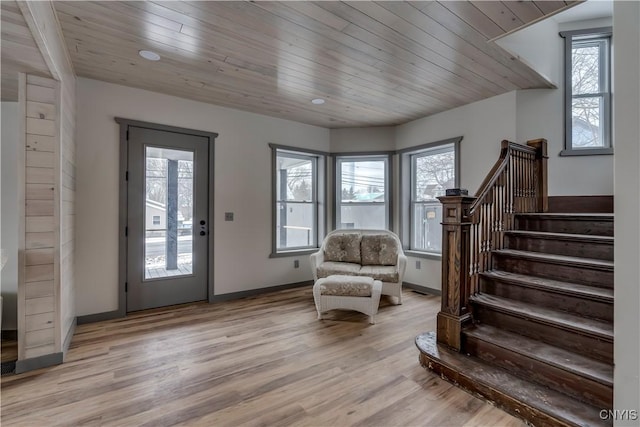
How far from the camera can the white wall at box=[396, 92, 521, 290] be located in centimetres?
368

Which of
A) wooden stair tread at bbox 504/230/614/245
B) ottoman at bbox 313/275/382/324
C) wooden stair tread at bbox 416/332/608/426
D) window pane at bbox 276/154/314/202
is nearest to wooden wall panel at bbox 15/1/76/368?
ottoman at bbox 313/275/382/324

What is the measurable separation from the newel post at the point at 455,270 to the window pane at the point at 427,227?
6.70 feet

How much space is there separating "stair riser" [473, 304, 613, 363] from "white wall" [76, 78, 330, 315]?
→ 2.88 m

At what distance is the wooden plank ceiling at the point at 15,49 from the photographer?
161cm

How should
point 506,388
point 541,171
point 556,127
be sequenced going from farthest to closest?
1. point 556,127
2. point 541,171
3. point 506,388

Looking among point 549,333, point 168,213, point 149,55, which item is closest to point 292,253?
point 168,213

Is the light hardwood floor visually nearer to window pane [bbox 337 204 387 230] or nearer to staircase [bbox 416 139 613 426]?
staircase [bbox 416 139 613 426]

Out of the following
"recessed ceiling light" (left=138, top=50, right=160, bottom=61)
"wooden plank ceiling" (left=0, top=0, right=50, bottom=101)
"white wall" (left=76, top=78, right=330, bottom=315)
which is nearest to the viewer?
"wooden plank ceiling" (left=0, top=0, right=50, bottom=101)

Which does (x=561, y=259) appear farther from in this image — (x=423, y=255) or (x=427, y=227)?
(x=427, y=227)

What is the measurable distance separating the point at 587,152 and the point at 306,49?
3.40 m

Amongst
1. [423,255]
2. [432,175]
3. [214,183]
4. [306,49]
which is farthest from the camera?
[432,175]

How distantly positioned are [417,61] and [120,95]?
3.17m

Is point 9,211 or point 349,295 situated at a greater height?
point 9,211

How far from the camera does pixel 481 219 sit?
2719mm
